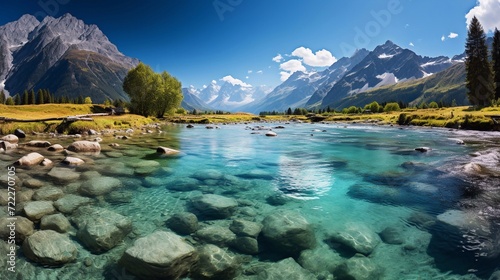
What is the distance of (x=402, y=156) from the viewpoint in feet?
80.5

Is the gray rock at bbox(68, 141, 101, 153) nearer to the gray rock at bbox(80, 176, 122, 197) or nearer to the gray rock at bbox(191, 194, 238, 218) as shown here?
the gray rock at bbox(80, 176, 122, 197)

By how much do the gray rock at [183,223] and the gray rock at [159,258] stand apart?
1.70 meters

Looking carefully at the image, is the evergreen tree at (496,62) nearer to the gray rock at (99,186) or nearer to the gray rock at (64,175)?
the gray rock at (99,186)

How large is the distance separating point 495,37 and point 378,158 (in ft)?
354

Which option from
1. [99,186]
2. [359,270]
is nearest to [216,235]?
[359,270]

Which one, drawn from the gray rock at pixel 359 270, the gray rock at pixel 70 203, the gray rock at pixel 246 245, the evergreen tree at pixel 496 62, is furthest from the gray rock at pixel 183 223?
the evergreen tree at pixel 496 62

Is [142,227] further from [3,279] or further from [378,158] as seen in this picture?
[378,158]

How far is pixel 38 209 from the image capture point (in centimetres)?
1000

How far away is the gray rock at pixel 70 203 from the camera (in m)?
10.5

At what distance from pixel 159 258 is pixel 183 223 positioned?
2802 mm

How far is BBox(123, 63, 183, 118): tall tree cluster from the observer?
9069 centimetres

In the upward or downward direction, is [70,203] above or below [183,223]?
above

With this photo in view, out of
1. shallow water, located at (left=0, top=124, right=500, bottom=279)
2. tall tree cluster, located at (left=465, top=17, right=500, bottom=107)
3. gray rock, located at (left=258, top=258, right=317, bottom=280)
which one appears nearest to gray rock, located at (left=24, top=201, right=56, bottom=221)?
shallow water, located at (left=0, top=124, right=500, bottom=279)

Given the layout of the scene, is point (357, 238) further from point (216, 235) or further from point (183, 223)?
point (183, 223)
